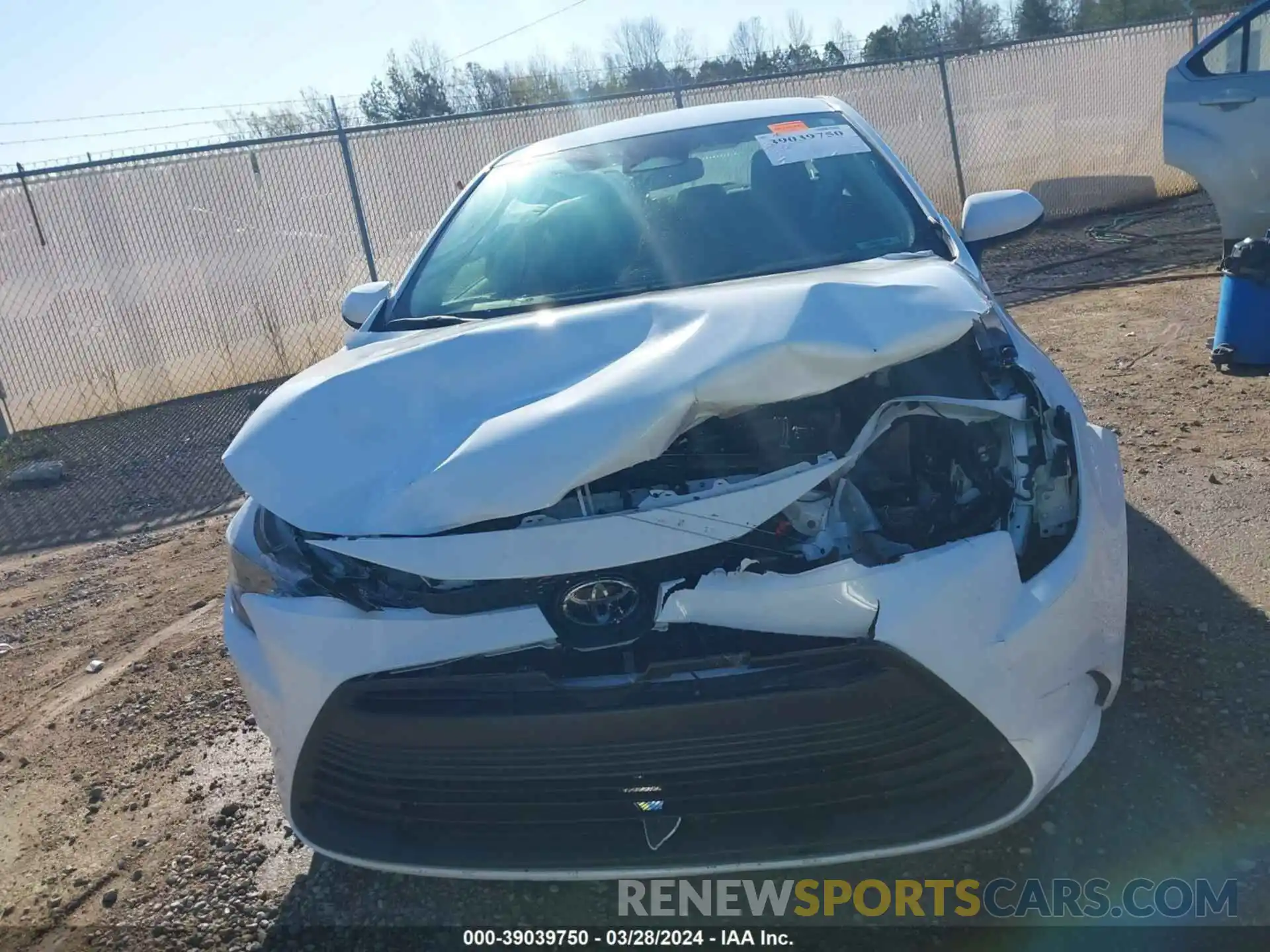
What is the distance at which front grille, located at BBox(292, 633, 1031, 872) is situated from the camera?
1909 millimetres

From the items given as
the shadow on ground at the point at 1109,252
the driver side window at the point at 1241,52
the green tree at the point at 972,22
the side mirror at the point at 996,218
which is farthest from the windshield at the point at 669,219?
the green tree at the point at 972,22

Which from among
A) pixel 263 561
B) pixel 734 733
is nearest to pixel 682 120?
pixel 263 561

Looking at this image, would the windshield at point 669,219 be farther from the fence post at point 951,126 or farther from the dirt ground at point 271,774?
the fence post at point 951,126

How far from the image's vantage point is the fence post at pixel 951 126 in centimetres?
1108

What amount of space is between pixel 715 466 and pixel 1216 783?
1.47m

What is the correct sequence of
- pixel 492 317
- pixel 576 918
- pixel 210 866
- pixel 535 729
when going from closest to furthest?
pixel 535 729 < pixel 576 918 < pixel 210 866 < pixel 492 317

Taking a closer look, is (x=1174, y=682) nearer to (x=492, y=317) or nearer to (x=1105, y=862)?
(x=1105, y=862)

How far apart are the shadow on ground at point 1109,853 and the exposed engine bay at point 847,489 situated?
76cm

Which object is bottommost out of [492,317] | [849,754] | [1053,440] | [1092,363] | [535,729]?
[1092,363]

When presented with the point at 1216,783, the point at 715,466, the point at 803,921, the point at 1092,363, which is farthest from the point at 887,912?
the point at 1092,363

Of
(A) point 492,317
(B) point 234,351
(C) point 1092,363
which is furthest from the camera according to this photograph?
(B) point 234,351

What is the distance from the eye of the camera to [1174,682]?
282cm

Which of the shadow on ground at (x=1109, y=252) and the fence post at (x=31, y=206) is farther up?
the fence post at (x=31, y=206)

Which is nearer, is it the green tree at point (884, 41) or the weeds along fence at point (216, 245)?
the weeds along fence at point (216, 245)
